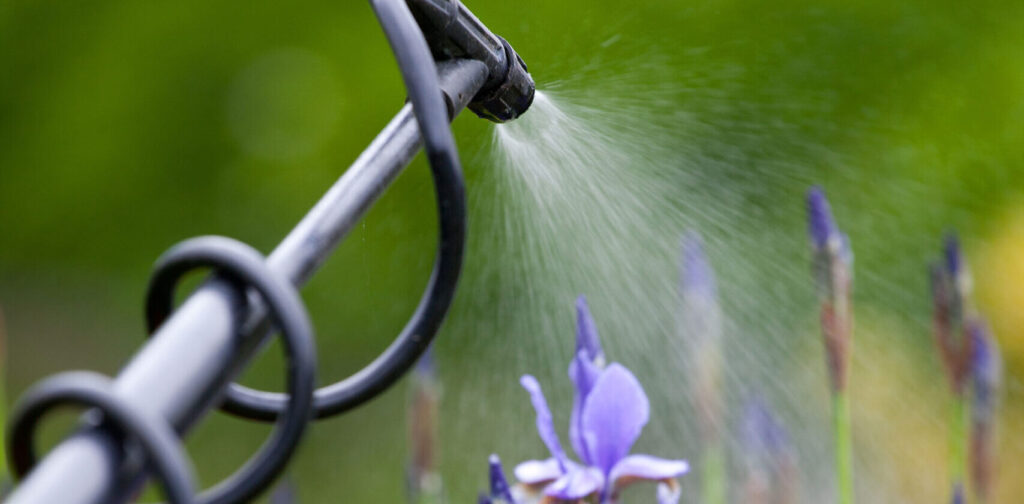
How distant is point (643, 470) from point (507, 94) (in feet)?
0.63

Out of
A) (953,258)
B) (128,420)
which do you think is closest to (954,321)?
(953,258)

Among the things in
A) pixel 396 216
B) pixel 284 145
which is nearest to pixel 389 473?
pixel 396 216

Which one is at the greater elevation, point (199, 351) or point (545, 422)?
point (199, 351)

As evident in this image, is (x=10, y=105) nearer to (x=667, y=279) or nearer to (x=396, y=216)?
(x=396, y=216)

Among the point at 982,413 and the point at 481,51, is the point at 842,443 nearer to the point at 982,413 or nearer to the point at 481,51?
the point at 982,413

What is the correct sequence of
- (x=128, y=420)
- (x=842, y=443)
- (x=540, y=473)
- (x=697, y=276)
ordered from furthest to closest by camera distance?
(x=697, y=276) < (x=842, y=443) < (x=540, y=473) < (x=128, y=420)

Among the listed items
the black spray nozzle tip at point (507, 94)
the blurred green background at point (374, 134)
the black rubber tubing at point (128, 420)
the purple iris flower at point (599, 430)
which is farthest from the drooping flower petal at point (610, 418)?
the blurred green background at point (374, 134)

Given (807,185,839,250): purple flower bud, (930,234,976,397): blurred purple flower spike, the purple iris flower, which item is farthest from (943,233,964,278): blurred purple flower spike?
the purple iris flower

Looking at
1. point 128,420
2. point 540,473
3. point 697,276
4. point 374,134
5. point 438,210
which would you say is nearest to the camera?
point 128,420

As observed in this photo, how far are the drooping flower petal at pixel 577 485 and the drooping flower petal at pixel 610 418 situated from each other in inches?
0.5

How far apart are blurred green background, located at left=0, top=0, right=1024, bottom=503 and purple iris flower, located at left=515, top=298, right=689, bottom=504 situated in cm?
77

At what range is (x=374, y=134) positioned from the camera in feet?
7.29

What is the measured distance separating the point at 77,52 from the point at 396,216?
36.8 inches

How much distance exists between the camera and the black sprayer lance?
0.27m
